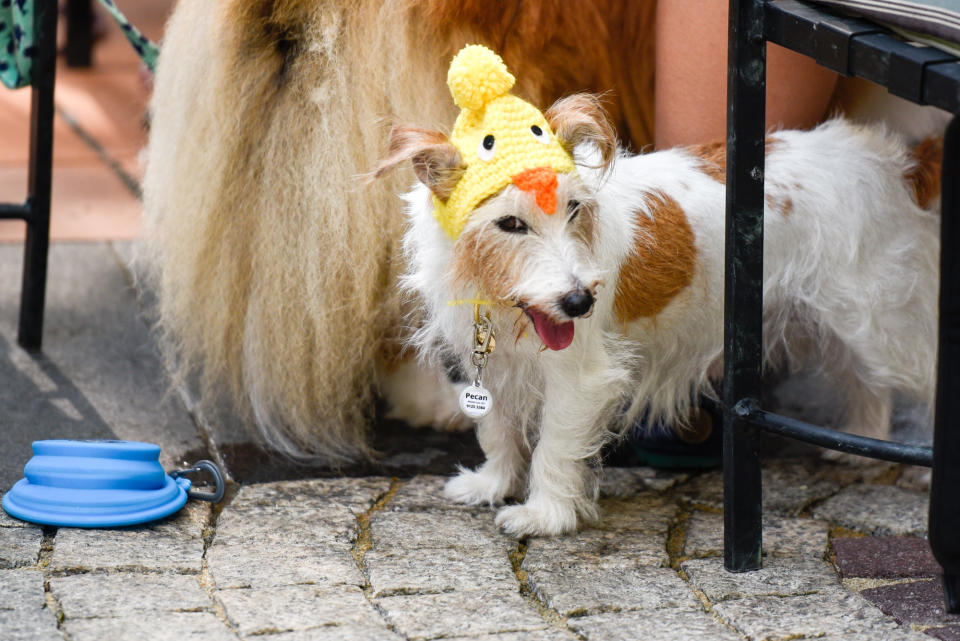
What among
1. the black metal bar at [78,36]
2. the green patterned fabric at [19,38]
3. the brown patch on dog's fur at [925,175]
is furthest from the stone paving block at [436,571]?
the black metal bar at [78,36]

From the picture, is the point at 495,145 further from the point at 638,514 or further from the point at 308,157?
the point at 638,514

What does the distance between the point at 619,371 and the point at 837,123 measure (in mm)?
768

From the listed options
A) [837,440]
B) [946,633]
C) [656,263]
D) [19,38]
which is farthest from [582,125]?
[19,38]

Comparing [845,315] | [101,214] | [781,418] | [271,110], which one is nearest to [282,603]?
[781,418]

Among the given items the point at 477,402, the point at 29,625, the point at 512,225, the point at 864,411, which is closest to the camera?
the point at 29,625

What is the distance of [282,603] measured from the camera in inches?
84.0

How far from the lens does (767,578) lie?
7.50ft

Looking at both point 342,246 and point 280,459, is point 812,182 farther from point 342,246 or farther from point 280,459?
point 280,459

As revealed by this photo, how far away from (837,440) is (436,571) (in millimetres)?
753

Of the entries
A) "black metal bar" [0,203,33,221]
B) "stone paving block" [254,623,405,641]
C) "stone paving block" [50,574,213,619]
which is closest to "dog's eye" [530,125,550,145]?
"stone paving block" [254,623,405,641]

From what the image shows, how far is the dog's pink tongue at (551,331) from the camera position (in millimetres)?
2238

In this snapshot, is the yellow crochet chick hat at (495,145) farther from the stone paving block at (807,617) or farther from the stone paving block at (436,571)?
the stone paving block at (807,617)

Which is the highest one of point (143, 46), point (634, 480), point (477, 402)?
point (143, 46)

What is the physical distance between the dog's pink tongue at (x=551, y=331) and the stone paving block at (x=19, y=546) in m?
0.99
